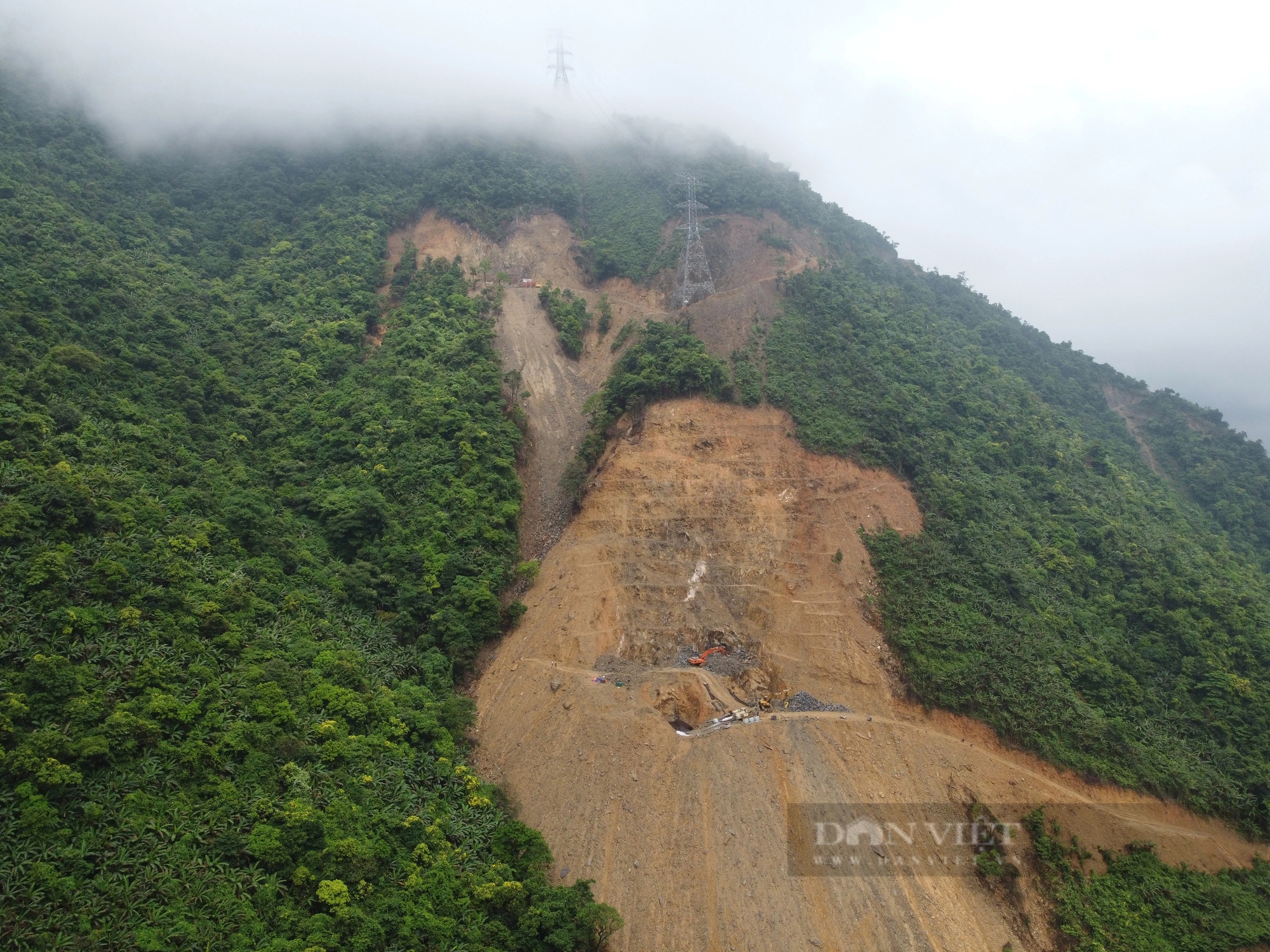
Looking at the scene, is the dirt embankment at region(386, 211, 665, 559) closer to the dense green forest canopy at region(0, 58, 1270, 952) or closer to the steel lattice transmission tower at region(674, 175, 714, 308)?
the dense green forest canopy at region(0, 58, 1270, 952)

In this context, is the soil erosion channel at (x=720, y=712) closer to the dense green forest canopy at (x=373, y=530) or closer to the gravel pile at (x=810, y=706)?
the gravel pile at (x=810, y=706)

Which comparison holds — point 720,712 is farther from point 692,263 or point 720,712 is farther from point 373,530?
point 692,263

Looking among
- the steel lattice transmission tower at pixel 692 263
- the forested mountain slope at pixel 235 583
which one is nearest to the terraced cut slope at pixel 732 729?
the forested mountain slope at pixel 235 583

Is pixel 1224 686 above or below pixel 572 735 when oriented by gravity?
above

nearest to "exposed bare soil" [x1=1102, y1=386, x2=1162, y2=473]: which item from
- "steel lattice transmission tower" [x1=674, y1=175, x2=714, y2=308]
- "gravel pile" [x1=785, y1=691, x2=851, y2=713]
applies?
"steel lattice transmission tower" [x1=674, y1=175, x2=714, y2=308]

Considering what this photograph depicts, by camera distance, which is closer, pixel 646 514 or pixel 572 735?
pixel 572 735

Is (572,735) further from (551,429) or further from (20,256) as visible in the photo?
(20,256)

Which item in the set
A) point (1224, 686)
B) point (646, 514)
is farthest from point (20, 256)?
point (1224, 686)

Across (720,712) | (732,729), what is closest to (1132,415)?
(720,712)
